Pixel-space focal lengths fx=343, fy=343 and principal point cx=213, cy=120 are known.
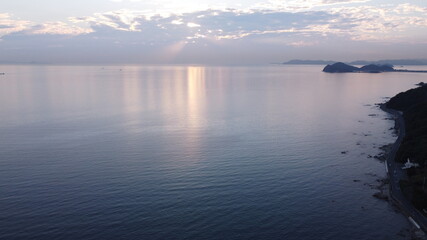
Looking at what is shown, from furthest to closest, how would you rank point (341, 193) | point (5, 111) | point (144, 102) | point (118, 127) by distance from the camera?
point (144, 102) → point (5, 111) → point (118, 127) → point (341, 193)

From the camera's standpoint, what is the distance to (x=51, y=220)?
42.9m

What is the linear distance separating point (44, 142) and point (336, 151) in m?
66.6

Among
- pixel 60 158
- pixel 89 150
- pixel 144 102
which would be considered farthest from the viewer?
pixel 144 102

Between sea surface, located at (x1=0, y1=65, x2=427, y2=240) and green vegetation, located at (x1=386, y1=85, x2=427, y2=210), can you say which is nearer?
sea surface, located at (x1=0, y1=65, x2=427, y2=240)

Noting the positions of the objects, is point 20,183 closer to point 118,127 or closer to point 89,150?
point 89,150

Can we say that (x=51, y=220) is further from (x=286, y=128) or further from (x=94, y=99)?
(x=94, y=99)

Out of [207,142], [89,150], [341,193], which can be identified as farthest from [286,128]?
[89,150]

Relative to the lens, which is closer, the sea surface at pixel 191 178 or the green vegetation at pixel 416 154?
the sea surface at pixel 191 178

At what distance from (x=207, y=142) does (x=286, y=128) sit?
28.9m

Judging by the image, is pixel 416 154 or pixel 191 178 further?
pixel 416 154

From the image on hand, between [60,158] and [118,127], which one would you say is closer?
[60,158]

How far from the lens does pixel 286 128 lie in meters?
101

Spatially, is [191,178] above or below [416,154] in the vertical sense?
below

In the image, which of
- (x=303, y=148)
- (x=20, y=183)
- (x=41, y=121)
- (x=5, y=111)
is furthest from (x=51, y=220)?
(x=5, y=111)
